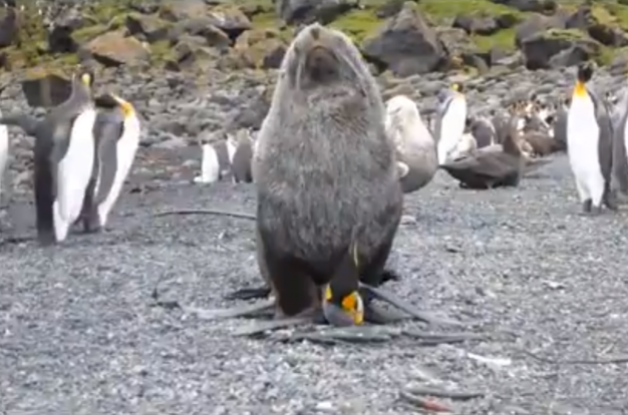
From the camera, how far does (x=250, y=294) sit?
325 inches

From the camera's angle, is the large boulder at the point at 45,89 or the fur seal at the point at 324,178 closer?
the fur seal at the point at 324,178

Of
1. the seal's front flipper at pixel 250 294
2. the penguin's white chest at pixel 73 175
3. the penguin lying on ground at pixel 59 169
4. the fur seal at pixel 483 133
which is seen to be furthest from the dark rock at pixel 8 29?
the seal's front flipper at pixel 250 294

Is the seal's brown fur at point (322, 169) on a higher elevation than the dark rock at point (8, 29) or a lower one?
higher

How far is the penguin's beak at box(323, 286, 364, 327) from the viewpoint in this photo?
7.12 metres

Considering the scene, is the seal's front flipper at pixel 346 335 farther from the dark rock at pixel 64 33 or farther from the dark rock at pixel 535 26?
the dark rock at pixel 64 33

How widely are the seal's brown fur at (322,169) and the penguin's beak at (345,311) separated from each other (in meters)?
0.23

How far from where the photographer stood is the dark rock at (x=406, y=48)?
109ft

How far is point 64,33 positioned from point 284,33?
5828 millimetres

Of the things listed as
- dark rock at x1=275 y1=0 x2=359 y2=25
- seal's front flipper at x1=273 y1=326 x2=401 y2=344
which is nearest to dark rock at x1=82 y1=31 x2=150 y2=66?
dark rock at x1=275 y1=0 x2=359 y2=25

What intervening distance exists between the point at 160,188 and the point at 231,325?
11546 millimetres

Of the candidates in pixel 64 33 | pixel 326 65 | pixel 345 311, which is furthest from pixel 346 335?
pixel 64 33

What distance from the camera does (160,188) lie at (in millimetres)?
18859

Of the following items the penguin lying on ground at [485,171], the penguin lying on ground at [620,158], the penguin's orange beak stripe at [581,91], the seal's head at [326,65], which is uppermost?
the seal's head at [326,65]

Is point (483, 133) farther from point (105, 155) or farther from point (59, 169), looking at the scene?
point (59, 169)
